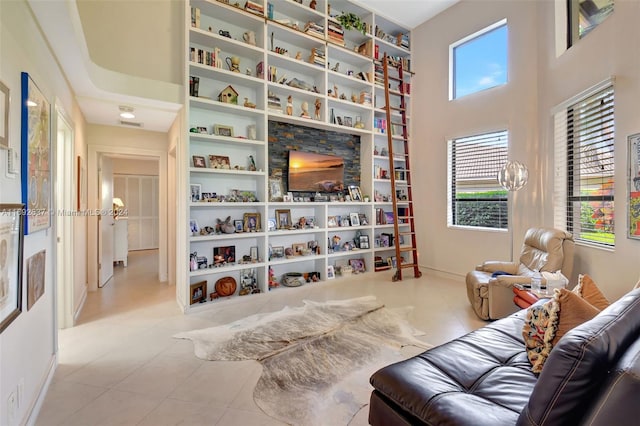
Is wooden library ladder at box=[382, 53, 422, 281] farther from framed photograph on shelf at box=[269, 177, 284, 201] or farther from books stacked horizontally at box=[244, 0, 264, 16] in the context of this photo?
books stacked horizontally at box=[244, 0, 264, 16]

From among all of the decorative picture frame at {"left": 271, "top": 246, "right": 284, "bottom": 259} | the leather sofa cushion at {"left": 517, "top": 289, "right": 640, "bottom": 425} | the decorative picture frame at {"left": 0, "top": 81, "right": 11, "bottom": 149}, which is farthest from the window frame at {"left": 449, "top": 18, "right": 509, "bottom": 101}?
the decorative picture frame at {"left": 0, "top": 81, "right": 11, "bottom": 149}

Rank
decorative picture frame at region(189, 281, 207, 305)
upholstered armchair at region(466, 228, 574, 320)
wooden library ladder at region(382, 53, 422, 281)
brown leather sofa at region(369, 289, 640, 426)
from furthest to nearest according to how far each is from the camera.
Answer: wooden library ladder at region(382, 53, 422, 281) < decorative picture frame at region(189, 281, 207, 305) < upholstered armchair at region(466, 228, 574, 320) < brown leather sofa at region(369, 289, 640, 426)

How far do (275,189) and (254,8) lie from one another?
226cm

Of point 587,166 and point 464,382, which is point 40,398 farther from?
point 587,166

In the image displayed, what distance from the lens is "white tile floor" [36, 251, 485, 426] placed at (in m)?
1.81

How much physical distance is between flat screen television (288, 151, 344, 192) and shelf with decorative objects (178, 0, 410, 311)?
110 millimetres

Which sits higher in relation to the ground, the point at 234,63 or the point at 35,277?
the point at 234,63

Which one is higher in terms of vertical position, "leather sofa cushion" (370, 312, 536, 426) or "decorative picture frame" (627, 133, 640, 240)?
"decorative picture frame" (627, 133, 640, 240)

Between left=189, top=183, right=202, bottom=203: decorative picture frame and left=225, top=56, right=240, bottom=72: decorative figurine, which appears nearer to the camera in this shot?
left=189, top=183, right=202, bottom=203: decorative picture frame

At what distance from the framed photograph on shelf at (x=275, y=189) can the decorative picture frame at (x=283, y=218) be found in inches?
8.2

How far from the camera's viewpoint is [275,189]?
4.38 m

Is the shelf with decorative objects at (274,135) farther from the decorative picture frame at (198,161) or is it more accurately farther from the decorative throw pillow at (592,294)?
the decorative throw pillow at (592,294)

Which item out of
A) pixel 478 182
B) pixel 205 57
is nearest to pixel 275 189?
pixel 205 57

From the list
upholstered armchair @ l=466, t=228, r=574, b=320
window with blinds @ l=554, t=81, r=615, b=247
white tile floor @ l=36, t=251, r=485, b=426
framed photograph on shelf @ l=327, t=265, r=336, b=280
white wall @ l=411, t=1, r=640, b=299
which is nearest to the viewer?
white tile floor @ l=36, t=251, r=485, b=426
